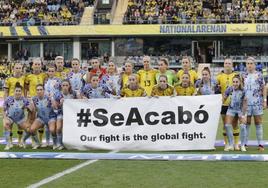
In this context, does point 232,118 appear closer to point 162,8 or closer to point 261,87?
point 261,87

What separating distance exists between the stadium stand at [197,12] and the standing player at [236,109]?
29805 mm

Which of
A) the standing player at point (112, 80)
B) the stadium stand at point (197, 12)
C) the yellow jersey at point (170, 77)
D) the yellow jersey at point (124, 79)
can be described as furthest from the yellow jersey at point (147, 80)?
the stadium stand at point (197, 12)

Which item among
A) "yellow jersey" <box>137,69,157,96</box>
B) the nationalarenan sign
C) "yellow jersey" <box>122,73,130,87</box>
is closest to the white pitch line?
the nationalarenan sign

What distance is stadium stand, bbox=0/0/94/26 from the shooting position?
139 ft

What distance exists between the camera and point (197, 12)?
1593 inches

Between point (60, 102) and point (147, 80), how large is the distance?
1.95 m

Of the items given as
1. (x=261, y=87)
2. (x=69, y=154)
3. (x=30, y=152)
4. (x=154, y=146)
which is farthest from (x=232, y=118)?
(x=30, y=152)

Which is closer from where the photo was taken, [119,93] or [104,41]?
[119,93]

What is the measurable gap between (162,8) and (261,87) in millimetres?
33054

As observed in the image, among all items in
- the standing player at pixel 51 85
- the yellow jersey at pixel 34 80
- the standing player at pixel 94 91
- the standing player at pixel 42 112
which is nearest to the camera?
the standing player at pixel 42 112

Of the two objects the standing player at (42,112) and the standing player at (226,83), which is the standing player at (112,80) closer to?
the standing player at (42,112)

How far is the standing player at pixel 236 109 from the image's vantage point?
1002 cm

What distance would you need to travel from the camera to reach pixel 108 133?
1018cm

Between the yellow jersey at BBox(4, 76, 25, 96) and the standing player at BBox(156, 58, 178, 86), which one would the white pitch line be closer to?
the standing player at BBox(156, 58, 178, 86)
